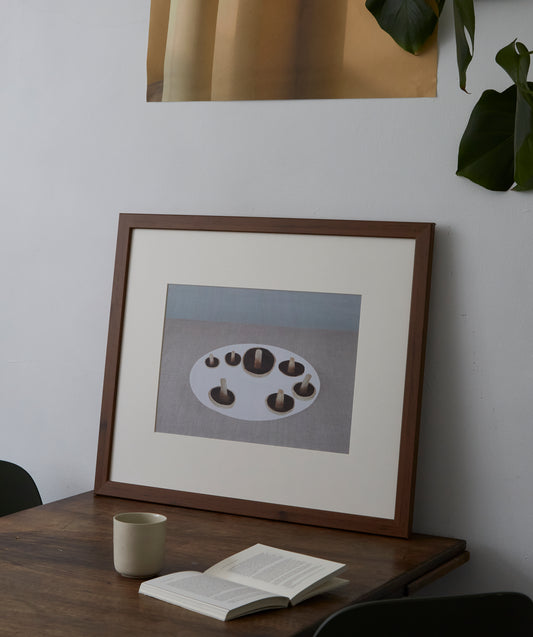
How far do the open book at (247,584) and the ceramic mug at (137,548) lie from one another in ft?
0.12

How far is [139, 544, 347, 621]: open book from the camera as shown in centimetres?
106

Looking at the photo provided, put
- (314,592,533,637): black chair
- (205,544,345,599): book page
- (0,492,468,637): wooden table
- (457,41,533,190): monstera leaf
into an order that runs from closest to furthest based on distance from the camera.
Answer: (314,592,533,637): black chair
(0,492,468,637): wooden table
(205,544,345,599): book page
(457,41,533,190): monstera leaf

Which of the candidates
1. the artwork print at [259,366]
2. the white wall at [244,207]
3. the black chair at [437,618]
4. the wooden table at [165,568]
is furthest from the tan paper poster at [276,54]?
the black chair at [437,618]

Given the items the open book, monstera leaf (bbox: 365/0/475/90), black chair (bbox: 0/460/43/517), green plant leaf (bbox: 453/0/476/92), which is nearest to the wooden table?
the open book

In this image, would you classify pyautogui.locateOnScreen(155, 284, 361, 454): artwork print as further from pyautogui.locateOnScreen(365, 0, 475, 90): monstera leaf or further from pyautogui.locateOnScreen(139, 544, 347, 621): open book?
pyautogui.locateOnScreen(365, 0, 475, 90): monstera leaf

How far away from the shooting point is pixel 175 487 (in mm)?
1620

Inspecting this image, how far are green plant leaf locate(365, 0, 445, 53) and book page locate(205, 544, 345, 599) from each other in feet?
3.21

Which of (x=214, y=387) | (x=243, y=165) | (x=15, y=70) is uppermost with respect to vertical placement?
(x=15, y=70)

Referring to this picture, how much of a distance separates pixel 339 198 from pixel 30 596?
3.11 ft

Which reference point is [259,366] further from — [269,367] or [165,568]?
[165,568]

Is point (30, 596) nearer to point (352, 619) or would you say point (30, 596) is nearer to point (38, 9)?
point (352, 619)

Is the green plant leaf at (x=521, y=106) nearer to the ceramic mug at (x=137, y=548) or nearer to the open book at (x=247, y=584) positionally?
the open book at (x=247, y=584)

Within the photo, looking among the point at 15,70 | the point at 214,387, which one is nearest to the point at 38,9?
the point at 15,70

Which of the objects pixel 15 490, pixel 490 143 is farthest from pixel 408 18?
pixel 15 490
